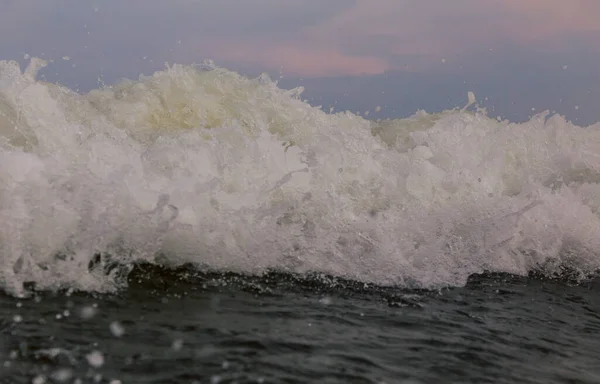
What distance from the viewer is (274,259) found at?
243 inches

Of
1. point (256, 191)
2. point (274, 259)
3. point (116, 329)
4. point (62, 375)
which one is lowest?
point (62, 375)

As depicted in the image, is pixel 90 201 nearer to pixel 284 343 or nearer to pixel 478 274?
pixel 284 343

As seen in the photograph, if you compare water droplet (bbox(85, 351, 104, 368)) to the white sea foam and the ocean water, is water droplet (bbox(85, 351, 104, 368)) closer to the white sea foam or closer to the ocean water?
the ocean water

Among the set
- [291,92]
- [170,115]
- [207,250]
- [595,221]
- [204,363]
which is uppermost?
[291,92]

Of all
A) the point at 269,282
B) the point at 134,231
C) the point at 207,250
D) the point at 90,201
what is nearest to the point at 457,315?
the point at 269,282

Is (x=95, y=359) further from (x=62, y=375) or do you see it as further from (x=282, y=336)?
(x=282, y=336)

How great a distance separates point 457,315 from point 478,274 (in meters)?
2.02

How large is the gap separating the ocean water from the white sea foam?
0.02 metres

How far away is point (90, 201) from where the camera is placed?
5.53 m

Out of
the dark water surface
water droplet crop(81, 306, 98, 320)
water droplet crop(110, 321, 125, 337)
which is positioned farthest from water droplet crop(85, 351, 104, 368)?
water droplet crop(81, 306, 98, 320)

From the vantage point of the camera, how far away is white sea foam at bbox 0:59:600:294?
553 cm

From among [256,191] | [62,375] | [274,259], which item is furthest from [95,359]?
[256,191]

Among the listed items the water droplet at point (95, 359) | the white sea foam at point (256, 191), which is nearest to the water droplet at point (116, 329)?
the water droplet at point (95, 359)

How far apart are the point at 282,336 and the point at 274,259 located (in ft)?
6.30
